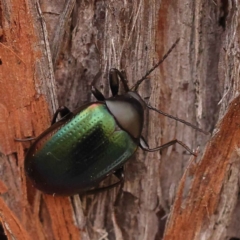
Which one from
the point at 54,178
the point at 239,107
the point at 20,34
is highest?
the point at 20,34

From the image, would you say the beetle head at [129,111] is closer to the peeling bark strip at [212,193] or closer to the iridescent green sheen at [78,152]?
the iridescent green sheen at [78,152]

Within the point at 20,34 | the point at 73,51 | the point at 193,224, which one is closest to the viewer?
the point at 20,34

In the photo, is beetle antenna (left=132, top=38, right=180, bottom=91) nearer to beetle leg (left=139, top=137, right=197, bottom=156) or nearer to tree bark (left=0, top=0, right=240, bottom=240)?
tree bark (left=0, top=0, right=240, bottom=240)

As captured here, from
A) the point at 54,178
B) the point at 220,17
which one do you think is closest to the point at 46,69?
the point at 54,178

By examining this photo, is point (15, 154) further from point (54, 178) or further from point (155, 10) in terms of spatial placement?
point (155, 10)

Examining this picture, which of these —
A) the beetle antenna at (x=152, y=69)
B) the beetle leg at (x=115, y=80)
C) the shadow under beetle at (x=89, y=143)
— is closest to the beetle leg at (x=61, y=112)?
the shadow under beetle at (x=89, y=143)

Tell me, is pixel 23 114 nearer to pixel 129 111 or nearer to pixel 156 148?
pixel 129 111

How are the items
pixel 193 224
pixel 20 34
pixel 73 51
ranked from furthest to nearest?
pixel 193 224 < pixel 73 51 < pixel 20 34

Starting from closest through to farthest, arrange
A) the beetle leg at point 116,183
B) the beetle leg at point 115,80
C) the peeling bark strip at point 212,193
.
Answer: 1. the beetle leg at point 115,80
2. the peeling bark strip at point 212,193
3. the beetle leg at point 116,183

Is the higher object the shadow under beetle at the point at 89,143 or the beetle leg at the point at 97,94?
the beetle leg at the point at 97,94
